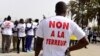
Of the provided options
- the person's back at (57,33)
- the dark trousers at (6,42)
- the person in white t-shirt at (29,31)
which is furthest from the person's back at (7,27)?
the person's back at (57,33)

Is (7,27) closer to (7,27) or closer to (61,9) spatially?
(7,27)

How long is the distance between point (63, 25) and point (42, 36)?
0.35m

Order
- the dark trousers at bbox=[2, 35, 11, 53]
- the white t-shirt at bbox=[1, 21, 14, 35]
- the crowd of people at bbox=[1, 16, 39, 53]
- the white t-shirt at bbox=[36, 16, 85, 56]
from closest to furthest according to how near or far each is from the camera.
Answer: the white t-shirt at bbox=[36, 16, 85, 56] < the white t-shirt at bbox=[1, 21, 14, 35] < the crowd of people at bbox=[1, 16, 39, 53] < the dark trousers at bbox=[2, 35, 11, 53]

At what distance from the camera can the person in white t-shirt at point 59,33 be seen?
5379mm

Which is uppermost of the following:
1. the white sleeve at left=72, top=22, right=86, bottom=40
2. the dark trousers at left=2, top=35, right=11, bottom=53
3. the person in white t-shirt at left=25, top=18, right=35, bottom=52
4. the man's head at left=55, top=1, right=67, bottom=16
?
the man's head at left=55, top=1, right=67, bottom=16

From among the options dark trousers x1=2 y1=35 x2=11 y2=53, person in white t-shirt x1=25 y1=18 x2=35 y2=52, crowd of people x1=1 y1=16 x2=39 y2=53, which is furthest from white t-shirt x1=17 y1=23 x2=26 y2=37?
dark trousers x1=2 y1=35 x2=11 y2=53

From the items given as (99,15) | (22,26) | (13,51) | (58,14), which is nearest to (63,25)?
(58,14)

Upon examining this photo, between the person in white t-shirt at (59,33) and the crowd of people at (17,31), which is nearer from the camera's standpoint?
the person in white t-shirt at (59,33)

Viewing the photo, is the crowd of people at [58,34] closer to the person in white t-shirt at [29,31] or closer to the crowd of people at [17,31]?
the crowd of people at [17,31]

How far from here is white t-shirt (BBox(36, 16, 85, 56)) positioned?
538cm

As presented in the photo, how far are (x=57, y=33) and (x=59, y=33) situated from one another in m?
0.03

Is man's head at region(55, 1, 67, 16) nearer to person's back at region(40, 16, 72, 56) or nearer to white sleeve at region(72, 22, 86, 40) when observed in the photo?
person's back at region(40, 16, 72, 56)

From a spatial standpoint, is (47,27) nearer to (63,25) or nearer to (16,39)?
(63,25)

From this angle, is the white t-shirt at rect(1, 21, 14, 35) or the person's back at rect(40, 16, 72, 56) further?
the white t-shirt at rect(1, 21, 14, 35)
